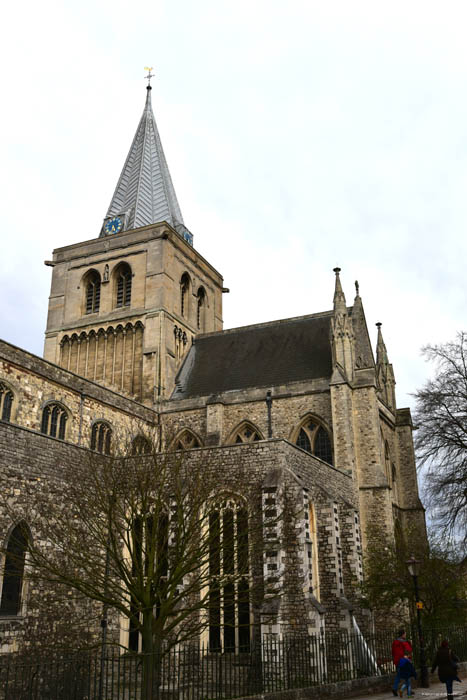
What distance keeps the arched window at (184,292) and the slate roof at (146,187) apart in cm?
466

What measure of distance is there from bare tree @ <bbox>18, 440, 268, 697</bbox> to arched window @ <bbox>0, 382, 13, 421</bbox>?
5655 mm

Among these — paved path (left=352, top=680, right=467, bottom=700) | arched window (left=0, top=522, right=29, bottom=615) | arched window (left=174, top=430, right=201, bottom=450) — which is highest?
arched window (left=174, top=430, right=201, bottom=450)

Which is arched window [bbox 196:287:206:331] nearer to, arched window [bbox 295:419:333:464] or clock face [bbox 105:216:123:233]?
clock face [bbox 105:216:123:233]

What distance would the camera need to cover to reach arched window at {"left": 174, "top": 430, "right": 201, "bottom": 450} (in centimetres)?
3148

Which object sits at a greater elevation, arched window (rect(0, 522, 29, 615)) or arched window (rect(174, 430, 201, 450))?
arched window (rect(174, 430, 201, 450))

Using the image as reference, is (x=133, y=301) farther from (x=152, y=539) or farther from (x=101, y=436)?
(x=152, y=539)

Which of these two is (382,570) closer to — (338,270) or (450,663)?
(450,663)

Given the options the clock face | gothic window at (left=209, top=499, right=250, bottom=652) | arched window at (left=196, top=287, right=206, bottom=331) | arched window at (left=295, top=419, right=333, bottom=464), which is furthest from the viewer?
the clock face

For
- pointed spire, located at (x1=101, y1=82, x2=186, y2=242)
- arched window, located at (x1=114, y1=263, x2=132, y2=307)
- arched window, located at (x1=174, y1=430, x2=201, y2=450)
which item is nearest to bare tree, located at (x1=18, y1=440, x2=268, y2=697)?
arched window, located at (x1=174, y1=430, x2=201, y2=450)

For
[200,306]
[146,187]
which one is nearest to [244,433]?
[200,306]

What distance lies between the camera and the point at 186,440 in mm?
31703

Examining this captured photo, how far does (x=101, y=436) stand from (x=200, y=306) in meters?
14.6

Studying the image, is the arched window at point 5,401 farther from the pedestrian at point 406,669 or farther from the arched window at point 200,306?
the arched window at point 200,306

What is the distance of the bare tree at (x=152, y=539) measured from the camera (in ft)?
48.5
